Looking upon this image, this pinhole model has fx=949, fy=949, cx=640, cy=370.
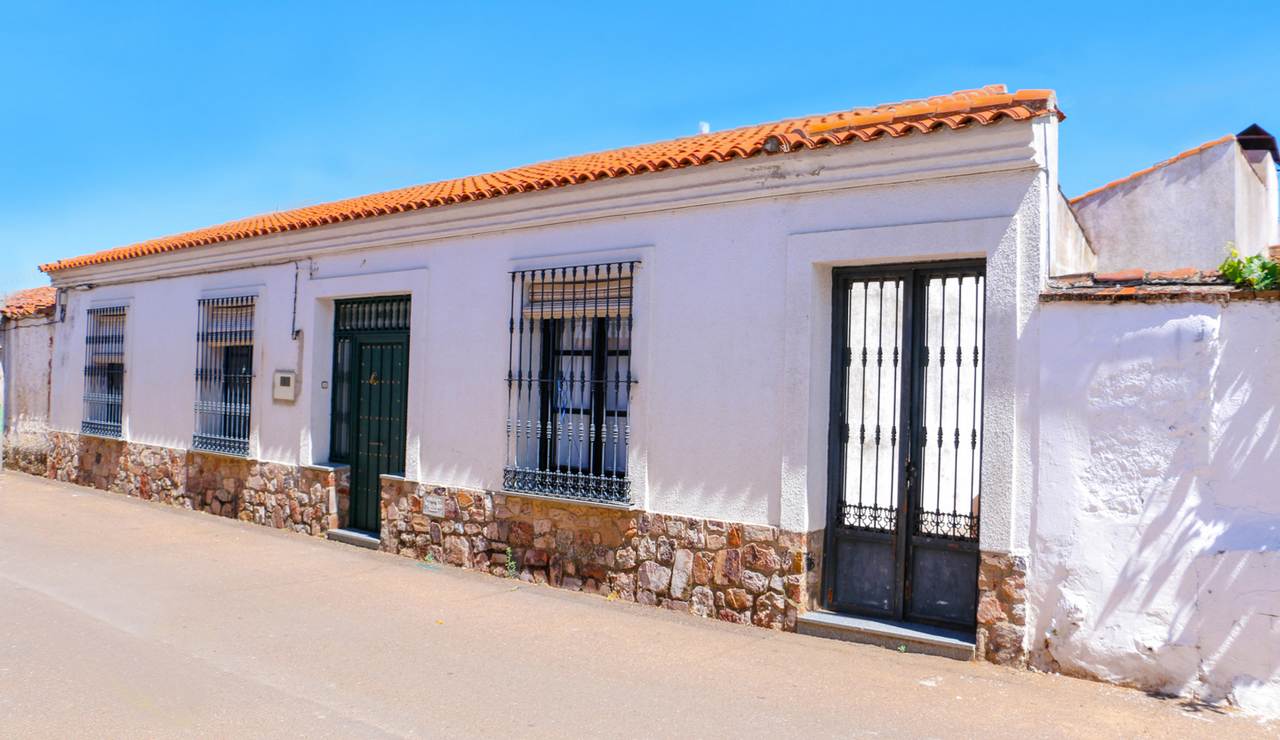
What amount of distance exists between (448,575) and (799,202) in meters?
4.14

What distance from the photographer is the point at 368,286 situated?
910 centimetres

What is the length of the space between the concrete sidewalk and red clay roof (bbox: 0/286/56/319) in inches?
331

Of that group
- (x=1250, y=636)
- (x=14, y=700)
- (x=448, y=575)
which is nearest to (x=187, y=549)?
(x=448, y=575)

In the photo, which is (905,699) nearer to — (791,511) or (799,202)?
(791,511)

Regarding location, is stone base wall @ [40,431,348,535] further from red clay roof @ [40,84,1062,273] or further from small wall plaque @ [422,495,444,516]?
red clay roof @ [40,84,1062,273]

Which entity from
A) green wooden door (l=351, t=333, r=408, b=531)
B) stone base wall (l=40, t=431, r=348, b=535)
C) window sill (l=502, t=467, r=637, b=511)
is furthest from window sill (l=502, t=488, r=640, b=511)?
stone base wall (l=40, t=431, r=348, b=535)

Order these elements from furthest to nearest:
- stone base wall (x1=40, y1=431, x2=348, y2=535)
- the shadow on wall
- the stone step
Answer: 1. stone base wall (x1=40, y1=431, x2=348, y2=535)
2. the stone step
3. the shadow on wall

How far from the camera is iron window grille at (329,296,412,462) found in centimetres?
939

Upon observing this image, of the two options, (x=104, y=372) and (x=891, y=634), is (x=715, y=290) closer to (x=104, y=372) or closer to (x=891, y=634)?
(x=891, y=634)

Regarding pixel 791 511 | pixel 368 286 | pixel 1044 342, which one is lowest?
pixel 791 511

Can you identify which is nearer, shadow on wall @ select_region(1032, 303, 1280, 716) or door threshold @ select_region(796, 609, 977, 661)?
shadow on wall @ select_region(1032, 303, 1280, 716)

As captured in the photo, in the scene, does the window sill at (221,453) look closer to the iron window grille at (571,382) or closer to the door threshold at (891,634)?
the iron window grille at (571,382)

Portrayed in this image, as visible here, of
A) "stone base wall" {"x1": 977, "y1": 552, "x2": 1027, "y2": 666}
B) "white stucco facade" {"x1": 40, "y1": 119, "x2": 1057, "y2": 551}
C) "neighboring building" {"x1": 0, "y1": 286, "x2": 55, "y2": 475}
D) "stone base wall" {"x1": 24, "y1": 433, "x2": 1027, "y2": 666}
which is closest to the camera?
"stone base wall" {"x1": 977, "y1": 552, "x2": 1027, "y2": 666}

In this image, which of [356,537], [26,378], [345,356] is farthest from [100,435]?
[356,537]
